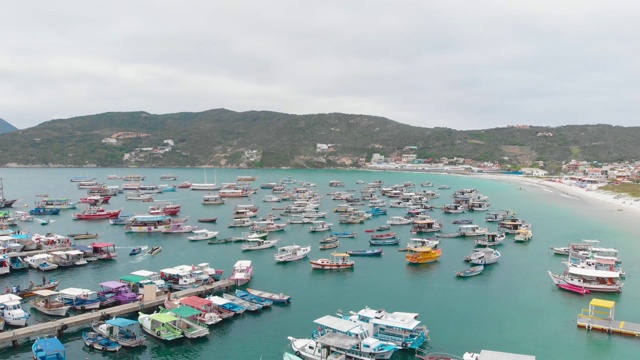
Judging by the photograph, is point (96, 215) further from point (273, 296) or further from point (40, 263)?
point (273, 296)

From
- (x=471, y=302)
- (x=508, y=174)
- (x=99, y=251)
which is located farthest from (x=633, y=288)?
(x=508, y=174)

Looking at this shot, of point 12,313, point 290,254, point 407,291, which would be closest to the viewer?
point 12,313

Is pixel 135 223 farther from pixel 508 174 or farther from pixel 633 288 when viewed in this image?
pixel 508 174

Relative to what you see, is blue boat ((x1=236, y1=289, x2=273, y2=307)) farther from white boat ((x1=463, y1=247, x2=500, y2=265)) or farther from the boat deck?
white boat ((x1=463, y1=247, x2=500, y2=265))

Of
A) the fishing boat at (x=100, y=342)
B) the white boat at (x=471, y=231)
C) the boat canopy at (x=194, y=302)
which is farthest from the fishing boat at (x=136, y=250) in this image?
the white boat at (x=471, y=231)

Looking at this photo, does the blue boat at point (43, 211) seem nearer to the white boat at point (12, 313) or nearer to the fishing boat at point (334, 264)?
the white boat at point (12, 313)

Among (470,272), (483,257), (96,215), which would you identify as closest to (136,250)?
(96,215)
